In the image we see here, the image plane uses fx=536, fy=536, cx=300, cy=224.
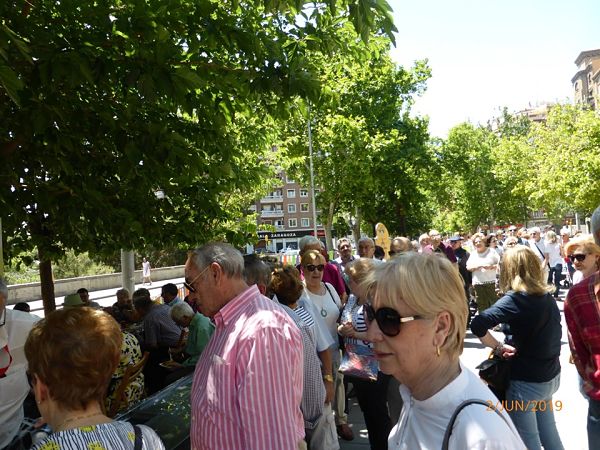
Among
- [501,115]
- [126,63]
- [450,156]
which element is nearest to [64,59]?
[126,63]

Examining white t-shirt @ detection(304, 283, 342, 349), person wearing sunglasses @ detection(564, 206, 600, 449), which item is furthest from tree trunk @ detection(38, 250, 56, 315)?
person wearing sunglasses @ detection(564, 206, 600, 449)

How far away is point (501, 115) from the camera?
76.6m

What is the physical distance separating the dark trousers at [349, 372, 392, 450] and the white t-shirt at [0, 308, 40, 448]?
8.48 ft

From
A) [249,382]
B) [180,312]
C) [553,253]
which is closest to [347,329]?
[249,382]

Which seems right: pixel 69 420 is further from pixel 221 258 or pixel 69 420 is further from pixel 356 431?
pixel 356 431

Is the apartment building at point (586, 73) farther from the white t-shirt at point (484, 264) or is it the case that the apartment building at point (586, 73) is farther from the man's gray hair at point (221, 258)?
the man's gray hair at point (221, 258)

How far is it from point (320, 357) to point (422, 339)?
297 cm

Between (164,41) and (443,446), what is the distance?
118 inches

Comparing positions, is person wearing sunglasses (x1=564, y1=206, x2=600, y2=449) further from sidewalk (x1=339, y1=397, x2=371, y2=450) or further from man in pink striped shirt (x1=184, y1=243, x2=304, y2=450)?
sidewalk (x1=339, y1=397, x2=371, y2=450)

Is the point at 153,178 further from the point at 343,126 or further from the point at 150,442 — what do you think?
the point at 343,126

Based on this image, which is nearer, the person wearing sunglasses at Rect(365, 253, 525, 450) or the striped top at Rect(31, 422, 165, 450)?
the person wearing sunglasses at Rect(365, 253, 525, 450)

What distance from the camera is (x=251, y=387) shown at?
224 cm

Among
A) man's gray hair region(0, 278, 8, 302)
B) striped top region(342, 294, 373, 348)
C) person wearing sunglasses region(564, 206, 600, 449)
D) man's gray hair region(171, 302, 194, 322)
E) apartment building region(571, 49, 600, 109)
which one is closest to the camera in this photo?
person wearing sunglasses region(564, 206, 600, 449)

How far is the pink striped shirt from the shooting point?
88.1 inches
